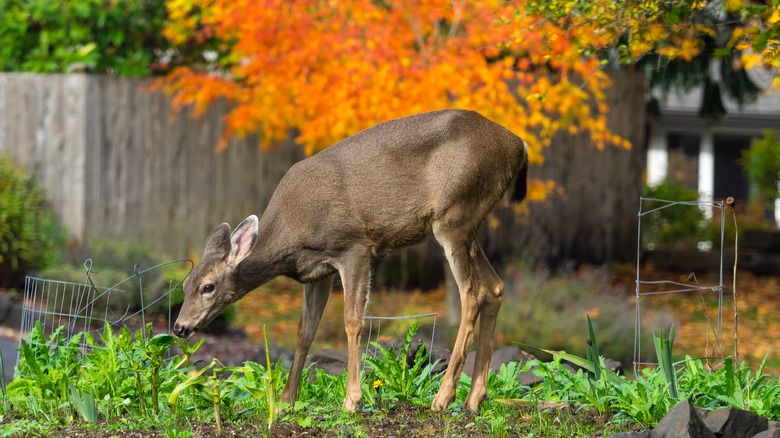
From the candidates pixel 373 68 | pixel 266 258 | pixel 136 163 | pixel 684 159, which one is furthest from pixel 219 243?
pixel 684 159

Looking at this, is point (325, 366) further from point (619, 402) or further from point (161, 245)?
point (161, 245)

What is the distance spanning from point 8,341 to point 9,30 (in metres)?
6.69

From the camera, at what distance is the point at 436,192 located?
4770 millimetres

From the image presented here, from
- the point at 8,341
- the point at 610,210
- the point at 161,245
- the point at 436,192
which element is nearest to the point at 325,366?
the point at 436,192

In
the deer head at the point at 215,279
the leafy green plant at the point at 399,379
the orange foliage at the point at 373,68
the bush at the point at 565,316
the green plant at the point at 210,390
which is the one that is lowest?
the bush at the point at 565,316

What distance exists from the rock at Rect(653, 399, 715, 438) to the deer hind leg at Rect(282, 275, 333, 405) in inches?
76.5

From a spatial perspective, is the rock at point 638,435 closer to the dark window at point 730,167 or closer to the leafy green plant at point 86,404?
the leafy green plant at point 86,404

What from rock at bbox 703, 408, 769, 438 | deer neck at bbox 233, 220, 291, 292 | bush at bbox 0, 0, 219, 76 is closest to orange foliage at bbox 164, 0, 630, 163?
bush at bbox 0, 0, 219, 76

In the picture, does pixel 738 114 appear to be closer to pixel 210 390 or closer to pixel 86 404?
pixel 210 390

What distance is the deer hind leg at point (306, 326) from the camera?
4977 mm

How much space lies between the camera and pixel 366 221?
4750 millimetres

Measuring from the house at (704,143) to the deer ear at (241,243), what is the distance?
52.7ft

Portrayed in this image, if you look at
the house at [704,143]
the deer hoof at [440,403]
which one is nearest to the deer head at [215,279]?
the deer hoof at [440,403]

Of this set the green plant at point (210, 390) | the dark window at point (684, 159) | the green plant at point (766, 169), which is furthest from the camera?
the dark window at point (684, 159)
